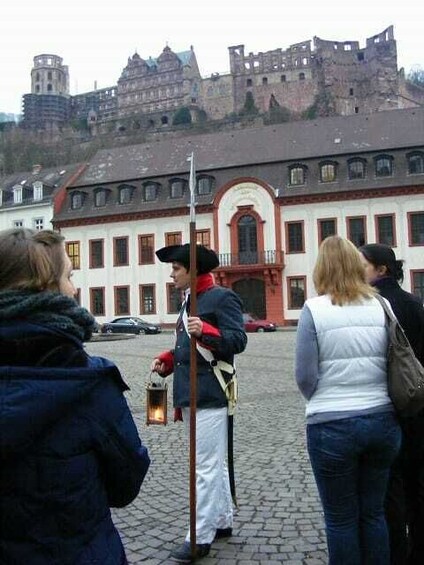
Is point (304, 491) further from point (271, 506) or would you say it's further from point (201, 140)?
point (201, 140)

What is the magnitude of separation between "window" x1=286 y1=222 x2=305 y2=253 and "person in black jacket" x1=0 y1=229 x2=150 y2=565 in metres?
36.8

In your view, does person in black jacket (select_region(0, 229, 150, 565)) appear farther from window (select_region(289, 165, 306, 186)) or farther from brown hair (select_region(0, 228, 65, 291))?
window (select_region(289, 165, 306, 186))

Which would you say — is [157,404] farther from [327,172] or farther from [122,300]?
[122,300]

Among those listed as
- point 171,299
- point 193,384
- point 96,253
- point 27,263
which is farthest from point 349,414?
point 96,253

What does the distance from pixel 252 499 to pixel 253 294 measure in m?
34.2

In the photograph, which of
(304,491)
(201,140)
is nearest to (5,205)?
(201,140)

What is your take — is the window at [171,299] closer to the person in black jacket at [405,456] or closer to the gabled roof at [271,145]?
the gabled roof at [271,145]

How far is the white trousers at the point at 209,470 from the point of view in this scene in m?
4.06

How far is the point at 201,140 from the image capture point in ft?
146

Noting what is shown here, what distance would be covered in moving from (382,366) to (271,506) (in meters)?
2.26

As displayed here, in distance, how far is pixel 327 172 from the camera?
38156 mm

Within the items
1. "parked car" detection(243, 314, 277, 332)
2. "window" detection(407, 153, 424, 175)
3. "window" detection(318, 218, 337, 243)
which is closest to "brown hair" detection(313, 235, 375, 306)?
"parked car" detection(243, 314, 277, 332)

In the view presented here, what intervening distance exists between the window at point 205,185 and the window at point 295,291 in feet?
25.3

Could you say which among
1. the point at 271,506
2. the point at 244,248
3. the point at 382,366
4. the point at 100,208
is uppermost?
the point at 100,208
